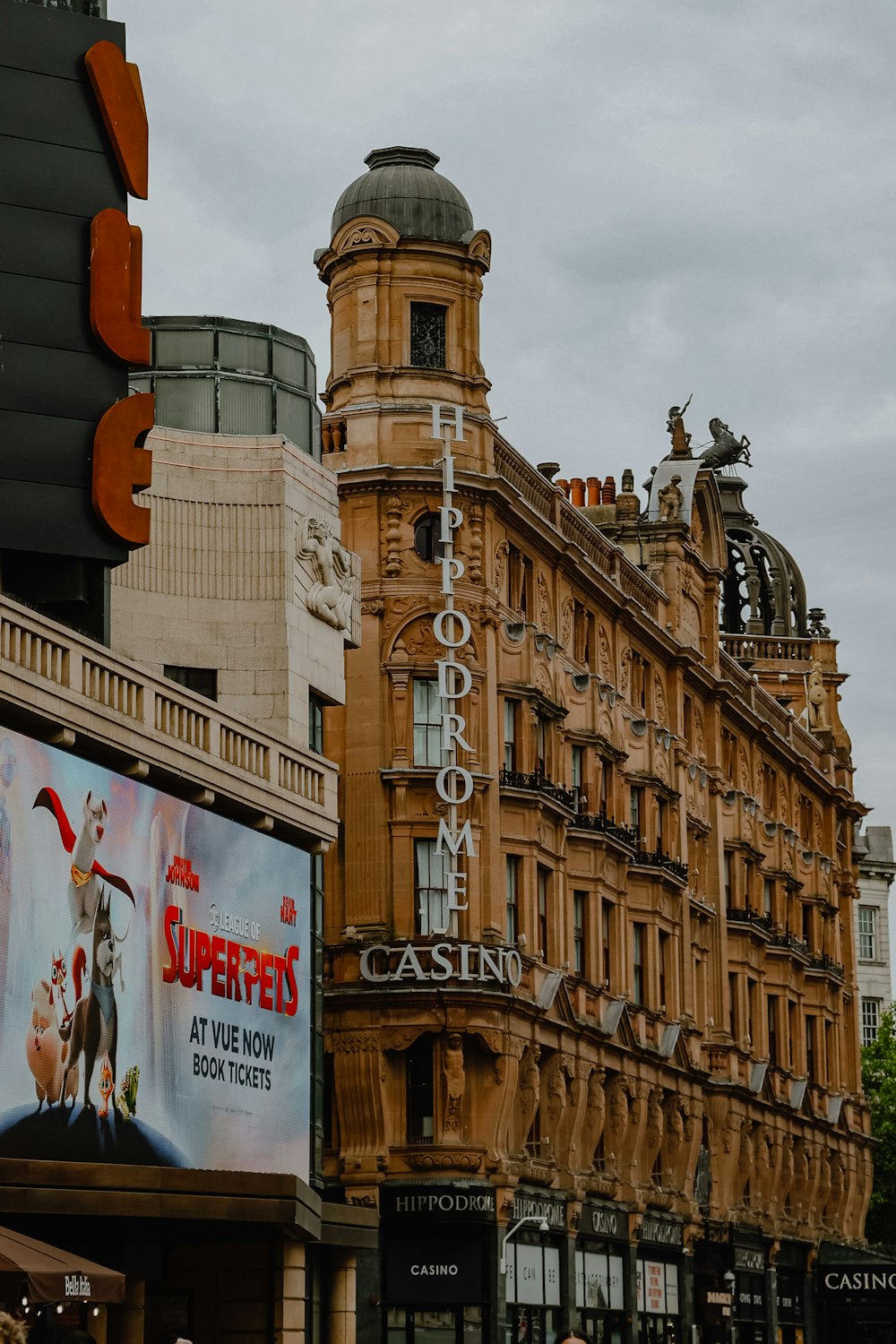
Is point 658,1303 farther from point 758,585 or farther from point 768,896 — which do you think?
point 758,585

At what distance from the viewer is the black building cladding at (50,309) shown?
42031 millimetres

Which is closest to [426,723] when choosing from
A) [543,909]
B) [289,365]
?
[543,909]

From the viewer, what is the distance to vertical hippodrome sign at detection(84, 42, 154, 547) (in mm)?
42688

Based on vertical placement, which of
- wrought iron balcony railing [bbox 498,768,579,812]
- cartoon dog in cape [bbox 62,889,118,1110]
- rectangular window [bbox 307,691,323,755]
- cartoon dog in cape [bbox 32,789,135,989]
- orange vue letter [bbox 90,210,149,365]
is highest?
orange vue letter [bbox 90,210,149,365]

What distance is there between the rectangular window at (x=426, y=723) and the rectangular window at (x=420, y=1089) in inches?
269

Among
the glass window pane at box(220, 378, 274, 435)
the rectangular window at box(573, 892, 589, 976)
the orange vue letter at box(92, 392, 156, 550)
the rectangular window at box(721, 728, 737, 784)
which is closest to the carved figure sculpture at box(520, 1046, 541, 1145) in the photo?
the rectangular window at box(573, 892, 589, 976)

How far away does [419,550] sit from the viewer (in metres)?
63.5

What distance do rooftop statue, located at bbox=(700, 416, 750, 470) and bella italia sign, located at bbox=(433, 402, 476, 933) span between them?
119 ft

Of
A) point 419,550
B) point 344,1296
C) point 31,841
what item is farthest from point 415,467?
point 31,841

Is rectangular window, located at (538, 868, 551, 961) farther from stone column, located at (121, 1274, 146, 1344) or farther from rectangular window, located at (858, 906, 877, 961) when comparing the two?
rectangular window, located at (858, 906, 877, 961)

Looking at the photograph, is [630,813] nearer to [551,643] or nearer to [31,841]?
[551,643]

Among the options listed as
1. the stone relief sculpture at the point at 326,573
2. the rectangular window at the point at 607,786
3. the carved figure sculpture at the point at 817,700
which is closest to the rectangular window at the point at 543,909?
the rectangular window at the point at 607,786

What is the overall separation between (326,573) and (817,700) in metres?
58.2

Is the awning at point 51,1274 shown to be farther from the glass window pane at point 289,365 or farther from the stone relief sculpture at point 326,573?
the glass window pane at point 289,365
